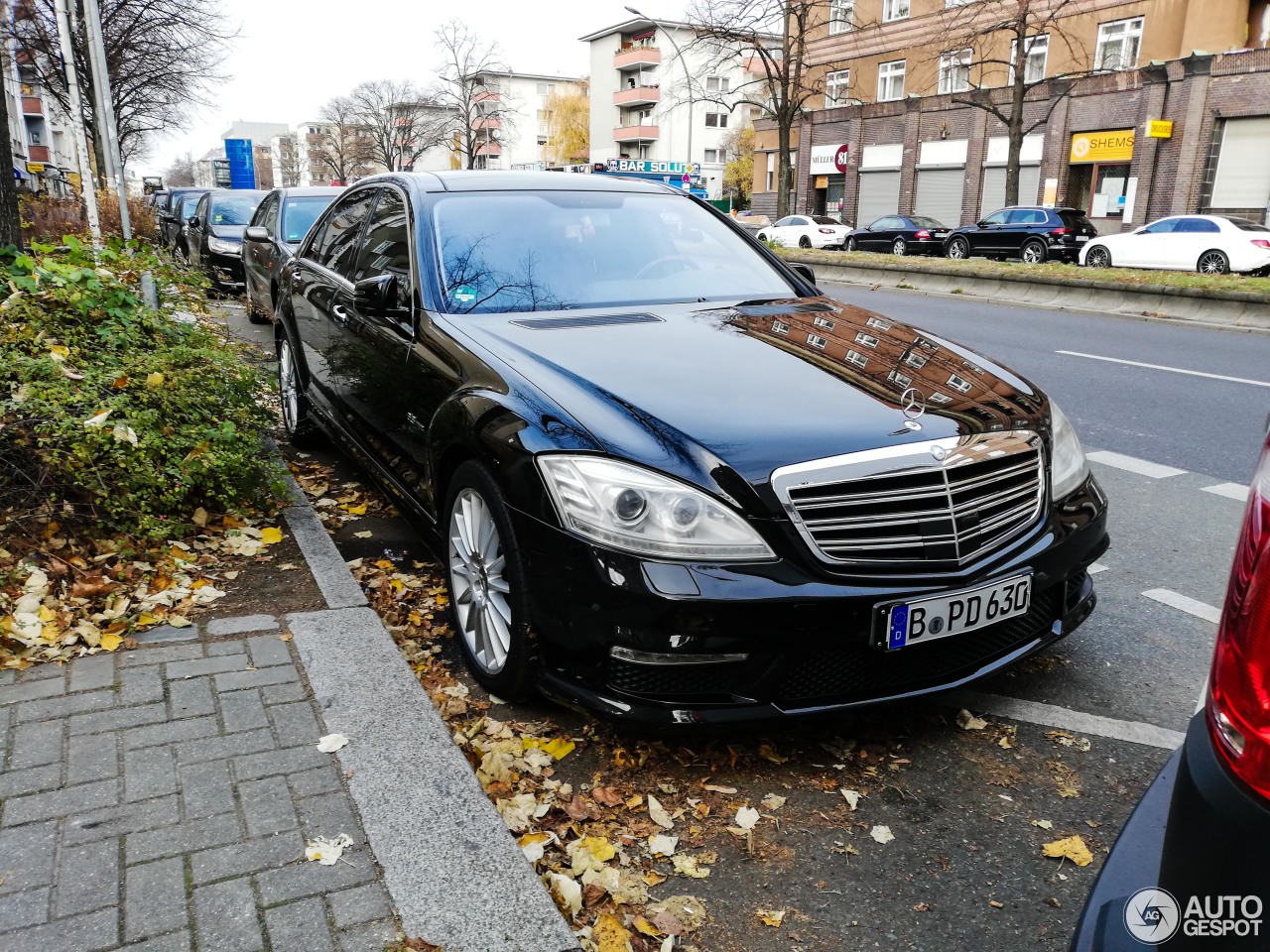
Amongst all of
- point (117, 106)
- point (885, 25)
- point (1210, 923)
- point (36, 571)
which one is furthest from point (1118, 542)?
point (885, 25)

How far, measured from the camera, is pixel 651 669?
2732 mm

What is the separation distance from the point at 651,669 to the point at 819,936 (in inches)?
29.7

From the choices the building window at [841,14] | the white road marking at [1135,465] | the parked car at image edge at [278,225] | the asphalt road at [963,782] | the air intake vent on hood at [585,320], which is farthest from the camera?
the building window at [841,14]

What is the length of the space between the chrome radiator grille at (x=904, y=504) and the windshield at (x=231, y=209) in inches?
616

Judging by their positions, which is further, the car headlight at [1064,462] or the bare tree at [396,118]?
the bare tree at [396,118]

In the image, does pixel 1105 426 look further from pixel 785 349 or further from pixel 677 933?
pixel 677 933

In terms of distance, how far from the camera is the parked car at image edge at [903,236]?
31.3 metres

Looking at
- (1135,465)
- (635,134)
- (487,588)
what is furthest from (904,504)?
(635,134)

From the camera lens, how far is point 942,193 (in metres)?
42.6

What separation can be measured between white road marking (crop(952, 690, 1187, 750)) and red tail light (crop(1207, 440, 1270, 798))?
2.17m

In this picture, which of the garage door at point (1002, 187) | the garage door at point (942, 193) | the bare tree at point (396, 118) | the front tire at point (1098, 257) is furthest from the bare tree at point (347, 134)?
the front tire at point (1098, 257)

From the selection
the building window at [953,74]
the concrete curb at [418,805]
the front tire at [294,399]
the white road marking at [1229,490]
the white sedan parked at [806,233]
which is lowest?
the white sedan parked at [806,233]

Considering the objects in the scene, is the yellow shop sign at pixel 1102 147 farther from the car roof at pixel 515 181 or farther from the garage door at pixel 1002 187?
the car roof at pixel 515 181

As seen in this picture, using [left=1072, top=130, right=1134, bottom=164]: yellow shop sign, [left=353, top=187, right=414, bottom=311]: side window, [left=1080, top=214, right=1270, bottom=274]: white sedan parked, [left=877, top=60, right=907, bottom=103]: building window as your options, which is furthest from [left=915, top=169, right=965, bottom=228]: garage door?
[left=353, top=187, right=414, bottom=311]: side window
